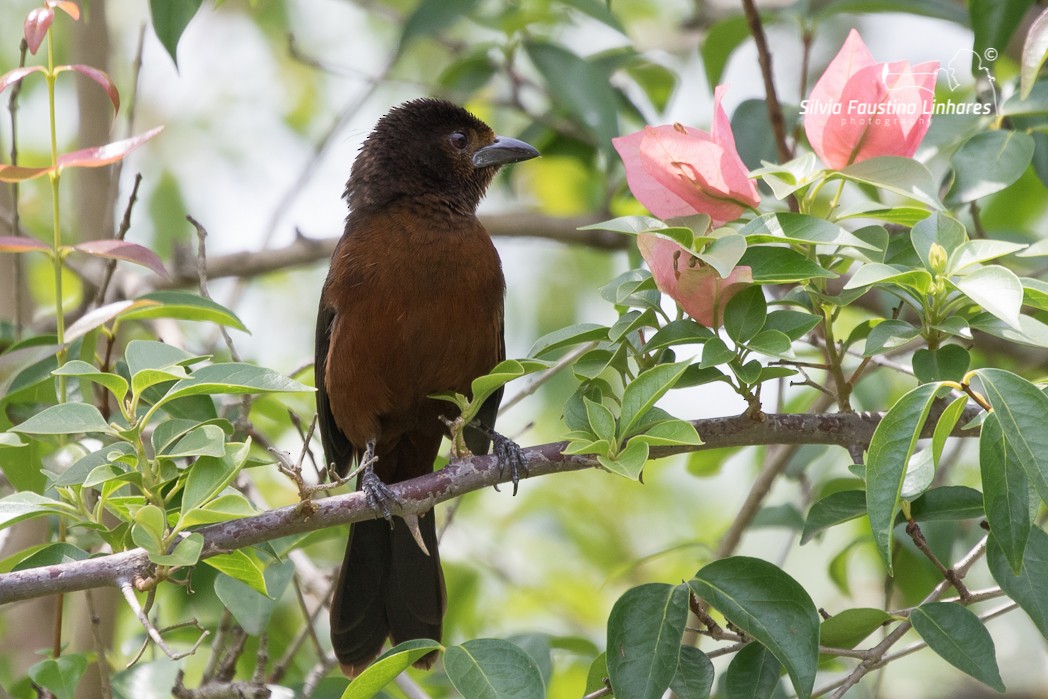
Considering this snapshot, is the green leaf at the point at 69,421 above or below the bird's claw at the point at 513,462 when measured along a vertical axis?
above

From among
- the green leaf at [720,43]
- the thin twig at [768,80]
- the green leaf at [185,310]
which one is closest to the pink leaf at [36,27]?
the green leaf at [185,310]

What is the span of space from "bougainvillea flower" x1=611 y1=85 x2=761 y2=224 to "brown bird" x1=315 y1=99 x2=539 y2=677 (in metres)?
1.23

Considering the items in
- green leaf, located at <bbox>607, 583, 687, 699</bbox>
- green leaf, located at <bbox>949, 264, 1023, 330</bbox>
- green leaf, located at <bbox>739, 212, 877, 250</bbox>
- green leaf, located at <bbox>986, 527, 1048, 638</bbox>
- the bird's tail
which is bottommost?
the bird's tail

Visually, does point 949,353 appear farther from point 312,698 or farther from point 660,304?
point 312,698

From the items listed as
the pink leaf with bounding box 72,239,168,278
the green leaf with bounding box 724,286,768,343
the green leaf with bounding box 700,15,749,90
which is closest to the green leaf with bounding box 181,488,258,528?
the pink leaf with bounding box 72,239,168,278

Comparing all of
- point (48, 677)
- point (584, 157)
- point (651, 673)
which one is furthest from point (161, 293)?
point (584, 157)

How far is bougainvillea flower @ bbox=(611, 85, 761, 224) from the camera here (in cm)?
249

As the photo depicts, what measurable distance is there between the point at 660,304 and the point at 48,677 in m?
1.60

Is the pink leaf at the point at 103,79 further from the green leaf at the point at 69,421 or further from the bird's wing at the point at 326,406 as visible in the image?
the bird's wing at the point at 326,406

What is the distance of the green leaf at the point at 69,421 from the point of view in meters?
2.16

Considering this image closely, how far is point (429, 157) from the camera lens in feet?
13.9

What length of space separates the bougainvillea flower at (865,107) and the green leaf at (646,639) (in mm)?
1057

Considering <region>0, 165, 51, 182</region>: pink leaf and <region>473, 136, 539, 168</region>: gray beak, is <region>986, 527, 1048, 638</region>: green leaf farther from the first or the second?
<region>473, 136, 539, 168</region>: gray beak

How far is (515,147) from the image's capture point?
4336 mm
